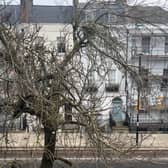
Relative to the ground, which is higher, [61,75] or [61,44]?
[61,44]

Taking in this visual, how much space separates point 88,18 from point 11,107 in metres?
3.62

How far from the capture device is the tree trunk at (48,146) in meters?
6.89

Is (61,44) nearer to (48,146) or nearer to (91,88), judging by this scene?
(91,88)

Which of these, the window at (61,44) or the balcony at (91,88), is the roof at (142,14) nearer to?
the window at (61,44)

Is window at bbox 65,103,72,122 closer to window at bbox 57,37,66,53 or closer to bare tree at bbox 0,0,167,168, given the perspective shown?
bare tree at bbox 0,0,167,168

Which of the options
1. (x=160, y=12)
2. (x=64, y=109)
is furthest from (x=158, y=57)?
(x=64, y=109)

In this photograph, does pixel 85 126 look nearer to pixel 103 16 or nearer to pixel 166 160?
pixel 103 16

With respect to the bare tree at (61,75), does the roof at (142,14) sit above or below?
above

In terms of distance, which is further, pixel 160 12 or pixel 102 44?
pixel 160 12

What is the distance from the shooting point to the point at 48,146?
7.27 metres

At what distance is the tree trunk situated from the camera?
22.6 feet

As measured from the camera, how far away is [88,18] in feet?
30.9

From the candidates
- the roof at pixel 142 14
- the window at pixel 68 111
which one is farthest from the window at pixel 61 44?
the window at pixel 68 111

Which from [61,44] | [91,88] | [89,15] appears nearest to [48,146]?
[91,88]
